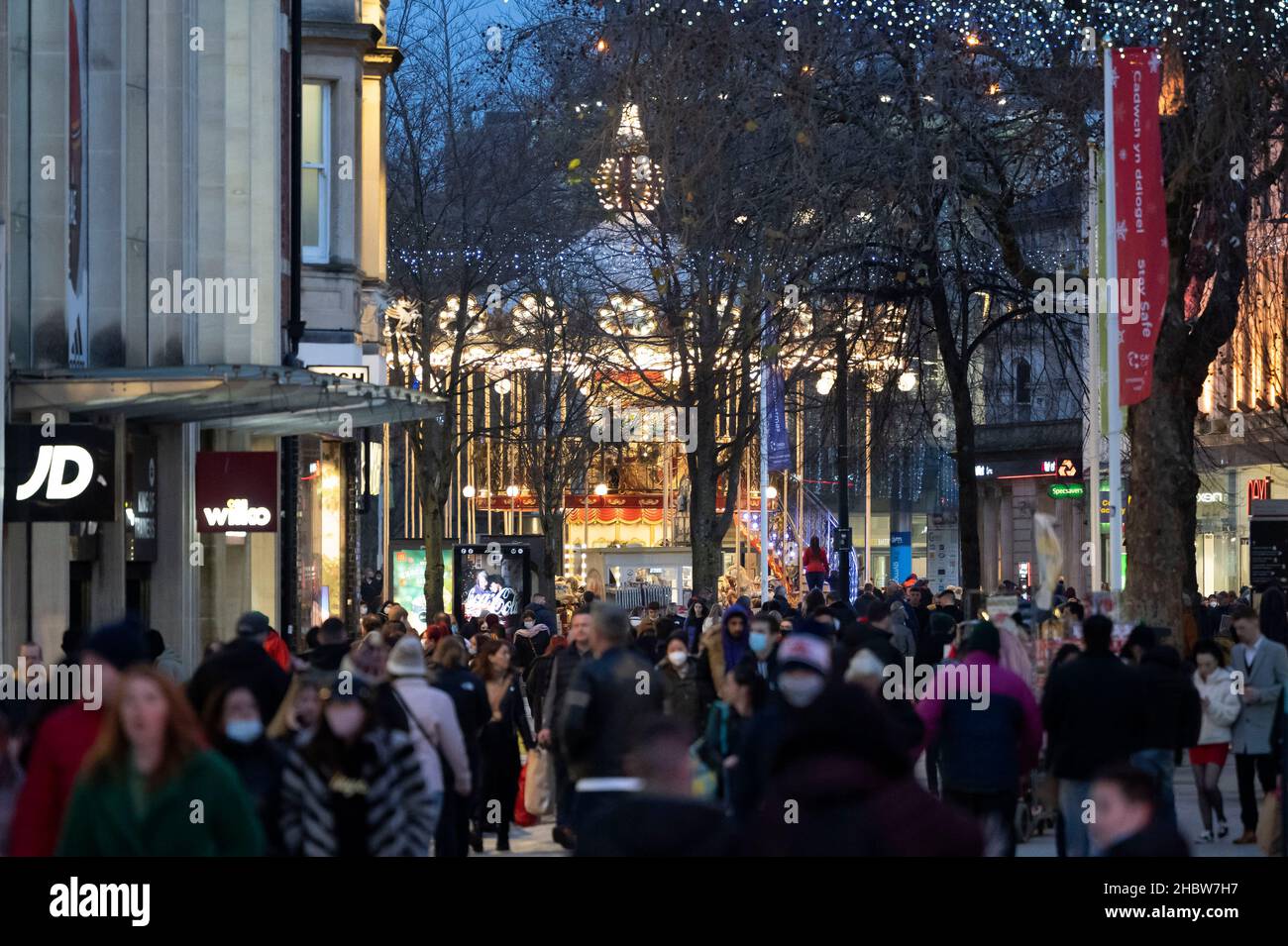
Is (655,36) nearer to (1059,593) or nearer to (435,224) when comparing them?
(1059,593)

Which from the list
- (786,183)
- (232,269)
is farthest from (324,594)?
(786,183)

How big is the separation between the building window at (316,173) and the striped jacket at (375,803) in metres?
24.4

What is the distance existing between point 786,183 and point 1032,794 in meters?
7.36

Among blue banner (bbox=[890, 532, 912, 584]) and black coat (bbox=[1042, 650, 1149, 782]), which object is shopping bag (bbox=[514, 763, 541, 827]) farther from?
blue banner (bbox=[890, 532, 912, 584])

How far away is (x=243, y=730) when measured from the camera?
9.32m

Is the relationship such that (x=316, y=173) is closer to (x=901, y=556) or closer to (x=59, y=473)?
(x=59, y=473)

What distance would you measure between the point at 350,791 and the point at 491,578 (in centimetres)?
2899

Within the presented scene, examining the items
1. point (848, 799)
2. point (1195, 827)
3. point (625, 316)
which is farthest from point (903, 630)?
point (848, 799)

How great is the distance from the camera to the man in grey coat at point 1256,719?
650 inches

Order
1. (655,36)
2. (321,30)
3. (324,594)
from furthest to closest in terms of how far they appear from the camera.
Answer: (324,594) < (321,30) < (655,36)

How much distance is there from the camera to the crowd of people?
6.89 metres

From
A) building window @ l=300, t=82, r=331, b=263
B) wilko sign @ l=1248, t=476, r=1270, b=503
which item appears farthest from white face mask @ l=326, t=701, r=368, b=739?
wilko sign @ l=1248, t=476, r=1270, b=503

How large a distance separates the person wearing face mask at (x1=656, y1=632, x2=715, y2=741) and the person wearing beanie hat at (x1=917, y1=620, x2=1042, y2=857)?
3861 millimetres
